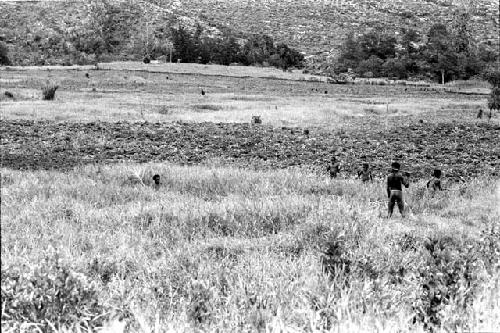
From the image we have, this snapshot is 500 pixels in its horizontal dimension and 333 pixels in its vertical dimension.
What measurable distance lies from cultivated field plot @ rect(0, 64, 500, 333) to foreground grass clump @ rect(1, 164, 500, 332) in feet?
0.09

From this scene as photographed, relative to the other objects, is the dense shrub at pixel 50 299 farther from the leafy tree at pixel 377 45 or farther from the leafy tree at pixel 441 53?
the leafy tree at pixel 377 45

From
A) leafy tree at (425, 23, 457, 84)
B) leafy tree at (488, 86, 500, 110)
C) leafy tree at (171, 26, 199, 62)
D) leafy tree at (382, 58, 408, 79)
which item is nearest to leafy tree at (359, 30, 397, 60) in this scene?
leafy tree at (425, 23, 457, 84)

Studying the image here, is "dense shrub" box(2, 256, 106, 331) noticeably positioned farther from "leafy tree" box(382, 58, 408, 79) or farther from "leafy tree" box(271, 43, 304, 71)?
"leafy tree" box(271, 43, 304, 71)

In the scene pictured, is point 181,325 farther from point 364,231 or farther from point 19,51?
point 19,51

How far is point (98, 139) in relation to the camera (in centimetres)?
1939

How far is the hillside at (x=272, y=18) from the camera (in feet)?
347

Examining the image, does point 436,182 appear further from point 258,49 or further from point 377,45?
point 377,45

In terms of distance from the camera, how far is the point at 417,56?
87.6 m

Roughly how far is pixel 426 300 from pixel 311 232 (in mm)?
2681

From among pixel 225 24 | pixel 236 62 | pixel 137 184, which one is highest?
pixel 225 24

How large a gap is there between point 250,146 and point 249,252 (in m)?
12.7

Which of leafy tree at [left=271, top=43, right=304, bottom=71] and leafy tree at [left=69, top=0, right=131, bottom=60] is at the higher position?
leafy tree at [left=69, top=0, right=131, bottom=60]

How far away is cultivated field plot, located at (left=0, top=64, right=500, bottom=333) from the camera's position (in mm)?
4562

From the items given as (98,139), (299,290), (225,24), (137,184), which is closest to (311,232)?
(299,290)
